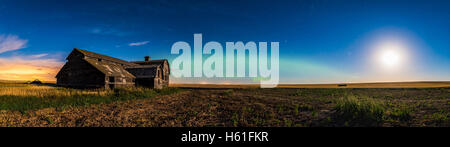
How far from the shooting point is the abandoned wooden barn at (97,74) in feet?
82.5

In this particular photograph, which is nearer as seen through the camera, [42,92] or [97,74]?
[42,92]

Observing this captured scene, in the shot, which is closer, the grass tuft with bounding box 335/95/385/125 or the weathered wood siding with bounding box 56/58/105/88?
the grass tuft with bounding box 335/95/385/125

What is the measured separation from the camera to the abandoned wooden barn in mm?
25156

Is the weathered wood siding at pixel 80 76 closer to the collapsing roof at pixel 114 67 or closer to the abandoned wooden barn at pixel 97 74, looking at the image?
the abandoned wooden barn at pixel 97 74

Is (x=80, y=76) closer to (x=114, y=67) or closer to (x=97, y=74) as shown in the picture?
(x=97, y=74)

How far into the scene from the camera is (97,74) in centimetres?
2512

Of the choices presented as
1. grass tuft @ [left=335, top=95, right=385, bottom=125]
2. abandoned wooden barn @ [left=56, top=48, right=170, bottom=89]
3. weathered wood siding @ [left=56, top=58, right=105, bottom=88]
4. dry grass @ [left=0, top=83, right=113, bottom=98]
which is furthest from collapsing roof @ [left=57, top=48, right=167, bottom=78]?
grass tuft @ [left=335, top=95, right=385, bottom=125]

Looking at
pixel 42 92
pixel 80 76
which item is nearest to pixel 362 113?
pixel 42 92

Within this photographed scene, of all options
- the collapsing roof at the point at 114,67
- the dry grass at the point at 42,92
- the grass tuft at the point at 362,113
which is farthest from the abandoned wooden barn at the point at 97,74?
the grass tuft at the point at 362,113

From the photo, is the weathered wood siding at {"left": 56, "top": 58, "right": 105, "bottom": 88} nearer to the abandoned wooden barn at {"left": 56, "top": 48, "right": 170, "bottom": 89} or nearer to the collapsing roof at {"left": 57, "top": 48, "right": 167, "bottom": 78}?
the abandoned wooden barn at {"left": 56, "top": 48, "right": 170, "bottom": 89}
